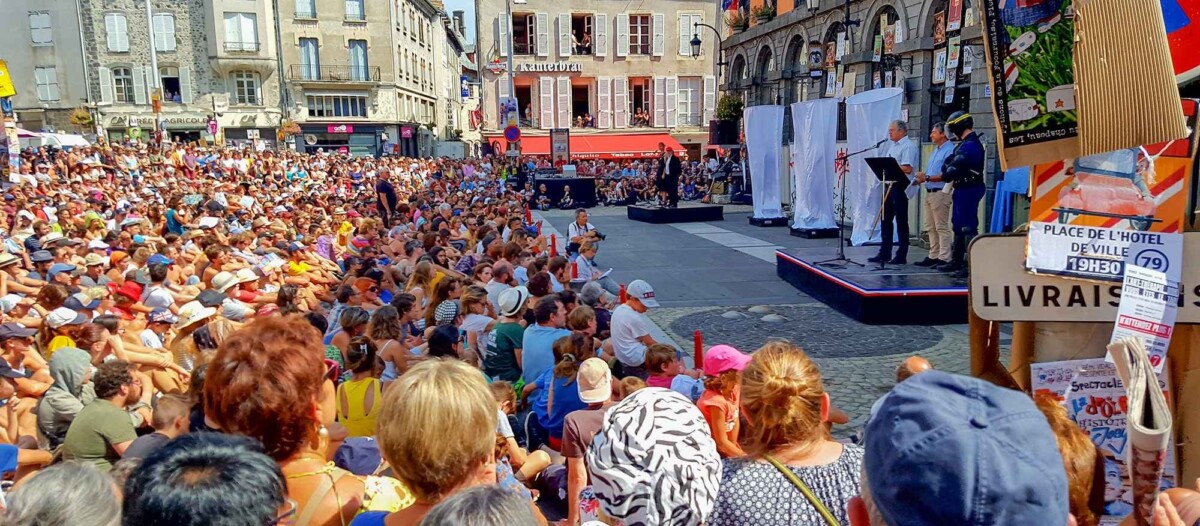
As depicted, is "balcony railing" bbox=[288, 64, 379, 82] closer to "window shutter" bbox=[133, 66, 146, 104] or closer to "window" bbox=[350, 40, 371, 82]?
"window" bbox=[350, 40, 371, 82]

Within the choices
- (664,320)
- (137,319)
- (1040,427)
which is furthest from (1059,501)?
(664,320)

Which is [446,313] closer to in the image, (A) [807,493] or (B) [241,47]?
(A) [807,493]

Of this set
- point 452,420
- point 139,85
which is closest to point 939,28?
point 452,420

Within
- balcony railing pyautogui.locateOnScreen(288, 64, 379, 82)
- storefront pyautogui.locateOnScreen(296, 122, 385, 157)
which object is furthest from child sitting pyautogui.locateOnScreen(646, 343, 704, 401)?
balcony railing pyautogui.locateOnScreen(288, 64, 379, 82)

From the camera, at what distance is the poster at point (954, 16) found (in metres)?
13.2

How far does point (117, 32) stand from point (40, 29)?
12.3 feet

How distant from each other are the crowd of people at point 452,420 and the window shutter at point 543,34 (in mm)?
32441

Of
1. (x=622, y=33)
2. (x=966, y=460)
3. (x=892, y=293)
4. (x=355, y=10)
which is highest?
(x=355, y=10)

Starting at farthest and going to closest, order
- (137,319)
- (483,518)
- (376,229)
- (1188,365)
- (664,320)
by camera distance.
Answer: (376,229) → (664,320) → (137,319) → (1188,365) → (483,518)

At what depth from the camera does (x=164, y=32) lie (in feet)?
138

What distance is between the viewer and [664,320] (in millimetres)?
9258

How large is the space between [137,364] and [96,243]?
5.49 metres

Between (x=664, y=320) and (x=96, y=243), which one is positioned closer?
(x=664, y=320)

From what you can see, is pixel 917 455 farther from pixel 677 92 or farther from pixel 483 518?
pixel 677 92
